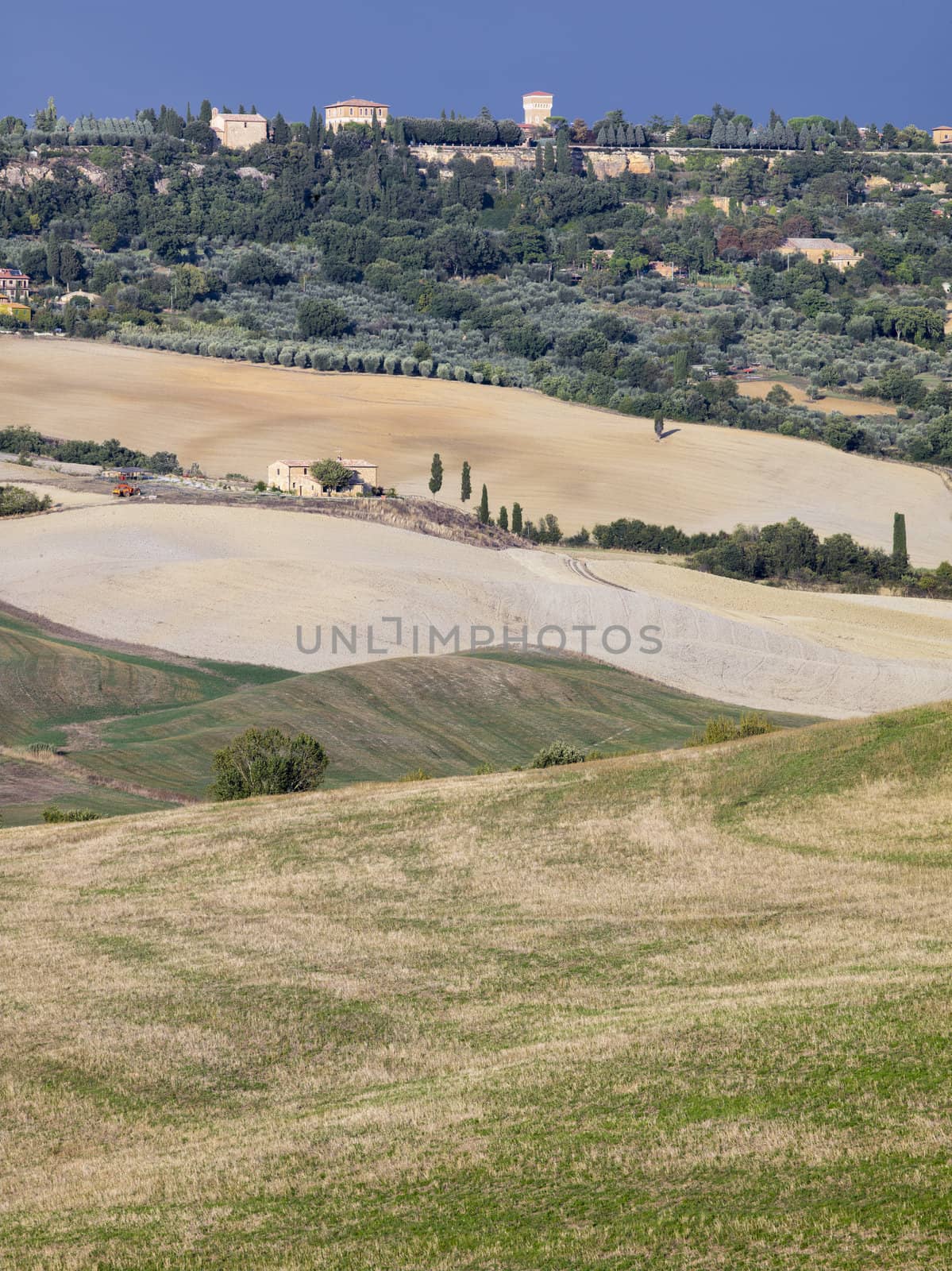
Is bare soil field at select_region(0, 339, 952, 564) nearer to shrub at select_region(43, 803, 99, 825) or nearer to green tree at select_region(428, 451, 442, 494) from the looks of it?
green tree at select_region(428, 451, 442, 494)

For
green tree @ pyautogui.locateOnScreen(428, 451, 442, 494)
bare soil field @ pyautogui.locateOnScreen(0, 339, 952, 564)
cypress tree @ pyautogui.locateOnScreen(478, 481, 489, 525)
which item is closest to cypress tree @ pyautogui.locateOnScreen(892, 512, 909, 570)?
bare soil field @ pyautogui.locateOnScreen(0, 339, 952, 564)

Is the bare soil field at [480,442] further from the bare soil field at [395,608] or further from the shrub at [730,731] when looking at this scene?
the shrub at [730,731]

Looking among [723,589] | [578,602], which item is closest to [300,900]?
[578,602]

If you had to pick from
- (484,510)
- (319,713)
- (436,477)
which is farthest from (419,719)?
(436,477)

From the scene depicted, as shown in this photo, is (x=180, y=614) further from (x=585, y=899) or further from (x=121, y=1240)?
(x=121, y=1240)

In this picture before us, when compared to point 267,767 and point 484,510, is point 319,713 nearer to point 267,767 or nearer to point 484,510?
point 267,767

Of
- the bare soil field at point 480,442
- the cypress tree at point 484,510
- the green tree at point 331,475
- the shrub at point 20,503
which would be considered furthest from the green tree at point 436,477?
the shrub at point 20,503

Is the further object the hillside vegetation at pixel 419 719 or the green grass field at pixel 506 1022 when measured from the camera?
the hillside vegetation at pixel 419 719
